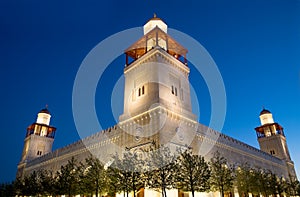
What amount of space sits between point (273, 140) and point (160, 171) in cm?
4286

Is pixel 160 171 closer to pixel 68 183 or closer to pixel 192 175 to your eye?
pixel 192 175

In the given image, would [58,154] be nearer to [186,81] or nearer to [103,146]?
[103,146]

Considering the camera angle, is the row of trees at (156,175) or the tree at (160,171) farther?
the row of trees at (156,175)

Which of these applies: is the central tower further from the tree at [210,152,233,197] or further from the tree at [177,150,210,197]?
the tree at [210,152,233,197]

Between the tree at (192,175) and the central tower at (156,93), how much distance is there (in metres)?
3.88

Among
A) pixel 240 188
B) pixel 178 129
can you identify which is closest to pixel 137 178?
pixel 178 129

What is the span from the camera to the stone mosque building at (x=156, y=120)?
27.4 m

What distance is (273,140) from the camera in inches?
2101

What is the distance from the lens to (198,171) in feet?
72.6

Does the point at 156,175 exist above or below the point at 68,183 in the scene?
below

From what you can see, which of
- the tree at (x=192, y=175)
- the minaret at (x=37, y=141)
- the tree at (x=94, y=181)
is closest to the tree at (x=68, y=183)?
the tree at (x=94, y=181)

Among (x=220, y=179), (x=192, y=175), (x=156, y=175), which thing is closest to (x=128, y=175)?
(x=156, y=175)

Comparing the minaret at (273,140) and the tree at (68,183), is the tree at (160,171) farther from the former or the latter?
the minaret at (273,140)

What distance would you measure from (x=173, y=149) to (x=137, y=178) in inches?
229
